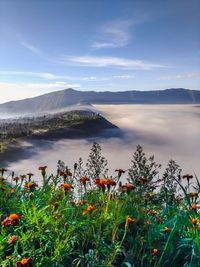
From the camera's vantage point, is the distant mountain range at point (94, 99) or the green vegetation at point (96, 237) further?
the distant mountain range at point (94, 99)

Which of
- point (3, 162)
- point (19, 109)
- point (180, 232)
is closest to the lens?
point (180, 232)

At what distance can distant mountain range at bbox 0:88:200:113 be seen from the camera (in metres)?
56.2

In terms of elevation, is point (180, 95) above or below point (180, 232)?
above

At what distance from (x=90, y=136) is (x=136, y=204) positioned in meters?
14.5

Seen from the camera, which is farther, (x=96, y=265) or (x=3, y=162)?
(x=3, y=162)

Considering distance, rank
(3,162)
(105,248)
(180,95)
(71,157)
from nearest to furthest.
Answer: (105,248)
(3,162)
(71,157)
(180,95)

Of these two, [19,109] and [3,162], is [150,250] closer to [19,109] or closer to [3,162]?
[3,162]

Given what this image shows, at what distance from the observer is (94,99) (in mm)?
64750

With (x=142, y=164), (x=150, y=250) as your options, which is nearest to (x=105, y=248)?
(x=150, y=250)

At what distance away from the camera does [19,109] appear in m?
60.6

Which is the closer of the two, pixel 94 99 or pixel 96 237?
pixel 96 237

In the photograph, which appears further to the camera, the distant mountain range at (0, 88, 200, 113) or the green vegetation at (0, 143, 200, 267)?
the distant mountain range at (0, 88, 200, 113)

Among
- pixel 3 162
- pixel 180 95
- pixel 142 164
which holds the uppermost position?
pixel 180 95

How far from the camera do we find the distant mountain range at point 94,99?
5622 centimetres
